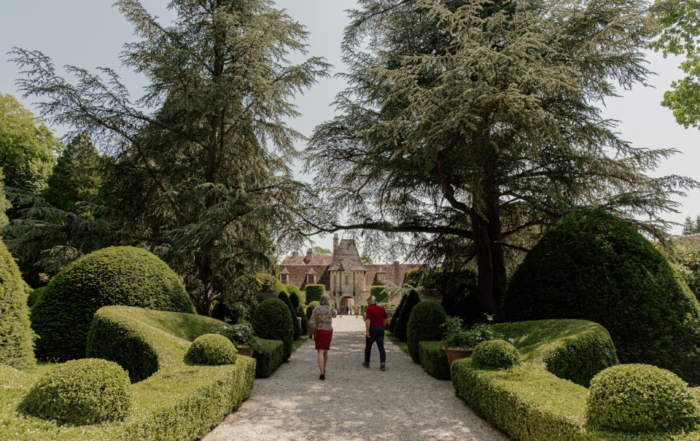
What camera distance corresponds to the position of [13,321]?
4.07m

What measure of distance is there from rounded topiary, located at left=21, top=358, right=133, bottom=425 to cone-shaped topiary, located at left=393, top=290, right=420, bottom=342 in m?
11.5

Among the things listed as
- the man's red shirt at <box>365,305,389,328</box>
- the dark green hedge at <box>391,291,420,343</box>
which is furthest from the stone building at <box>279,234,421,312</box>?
the man's red shirt at <box>365,305,389,328</box>

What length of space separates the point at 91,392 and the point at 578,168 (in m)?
10.3

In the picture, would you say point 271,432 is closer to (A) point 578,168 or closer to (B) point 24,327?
(B) point 24,327

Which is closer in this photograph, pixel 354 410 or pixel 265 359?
pixel 354 410

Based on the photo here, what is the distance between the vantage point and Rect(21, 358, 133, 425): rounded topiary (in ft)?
9.12

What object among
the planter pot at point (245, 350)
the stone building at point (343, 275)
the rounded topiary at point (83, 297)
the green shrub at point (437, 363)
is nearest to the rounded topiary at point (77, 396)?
the planter pot at point (245, 350)

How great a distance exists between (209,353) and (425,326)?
5.59 m

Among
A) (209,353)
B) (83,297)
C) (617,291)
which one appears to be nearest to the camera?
(209,353)

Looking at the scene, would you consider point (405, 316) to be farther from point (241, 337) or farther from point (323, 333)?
point (241, 337)

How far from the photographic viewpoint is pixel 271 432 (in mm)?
4355

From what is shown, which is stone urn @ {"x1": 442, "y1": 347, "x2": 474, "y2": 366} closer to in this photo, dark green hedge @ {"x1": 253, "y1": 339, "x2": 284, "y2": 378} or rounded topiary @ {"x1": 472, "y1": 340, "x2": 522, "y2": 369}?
rounded topiary @ {"x1": 472, "y1": 340, "x2": 522, "y2": 369}

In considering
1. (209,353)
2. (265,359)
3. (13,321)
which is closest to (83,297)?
(13,321)

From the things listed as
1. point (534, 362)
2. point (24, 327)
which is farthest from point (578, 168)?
point (24, 327)
